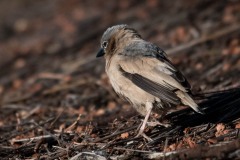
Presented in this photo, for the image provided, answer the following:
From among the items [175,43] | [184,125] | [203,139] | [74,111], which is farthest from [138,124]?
[175,43]

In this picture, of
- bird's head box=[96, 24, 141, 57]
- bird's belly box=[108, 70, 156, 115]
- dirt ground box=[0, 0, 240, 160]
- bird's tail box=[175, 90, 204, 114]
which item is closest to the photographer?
dirt ground box=[0, 0, 240, 160]

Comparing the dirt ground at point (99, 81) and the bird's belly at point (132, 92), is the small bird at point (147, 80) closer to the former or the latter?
the bird's belly at point (132, 92)

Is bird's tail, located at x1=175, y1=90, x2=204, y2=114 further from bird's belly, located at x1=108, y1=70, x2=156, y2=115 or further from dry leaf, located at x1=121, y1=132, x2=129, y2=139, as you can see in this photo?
dry leaf, located at x1=121, y1=132, x2=129, y2=139

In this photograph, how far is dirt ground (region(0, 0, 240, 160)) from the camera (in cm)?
619

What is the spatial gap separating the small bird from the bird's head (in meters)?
0.26

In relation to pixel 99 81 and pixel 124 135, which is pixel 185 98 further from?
pixel 99 81

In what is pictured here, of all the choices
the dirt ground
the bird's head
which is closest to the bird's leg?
the dirt ground

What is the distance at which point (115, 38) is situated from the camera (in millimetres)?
7602

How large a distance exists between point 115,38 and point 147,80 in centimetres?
127

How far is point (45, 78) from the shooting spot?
36.9 ft

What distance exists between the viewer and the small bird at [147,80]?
6371 millimetres

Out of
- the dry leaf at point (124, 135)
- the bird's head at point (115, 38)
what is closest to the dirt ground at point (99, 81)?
the dry leaf at point (124, 135)

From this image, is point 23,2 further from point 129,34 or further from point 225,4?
point 129,34

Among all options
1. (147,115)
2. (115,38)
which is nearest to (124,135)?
(147,115)
